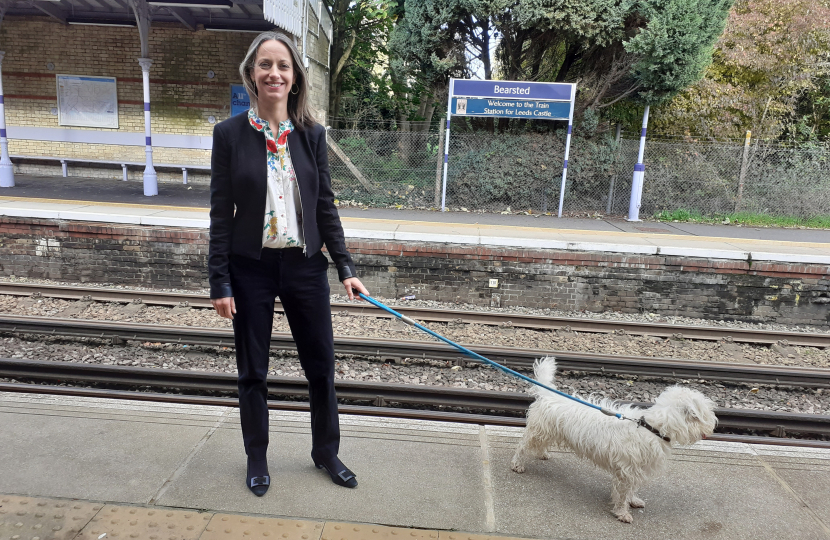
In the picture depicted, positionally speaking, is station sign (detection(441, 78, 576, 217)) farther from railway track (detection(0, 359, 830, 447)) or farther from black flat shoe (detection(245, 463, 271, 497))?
black flat shoe (detection(245, 463, 271, 497))

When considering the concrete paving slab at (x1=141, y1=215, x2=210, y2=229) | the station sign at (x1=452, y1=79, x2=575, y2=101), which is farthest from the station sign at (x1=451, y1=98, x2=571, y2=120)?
the concrete paving slab at (x1=141, y1=215, x2=210, y2=229)

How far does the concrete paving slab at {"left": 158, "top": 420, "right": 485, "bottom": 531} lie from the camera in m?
2.68

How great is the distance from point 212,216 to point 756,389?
17.4ft

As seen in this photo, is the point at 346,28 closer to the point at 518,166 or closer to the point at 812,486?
the point at 518,166

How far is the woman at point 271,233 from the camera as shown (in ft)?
8.60

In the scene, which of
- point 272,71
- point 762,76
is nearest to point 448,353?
point 272,71

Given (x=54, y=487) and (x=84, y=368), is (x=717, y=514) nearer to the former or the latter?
(x=54, y=487)

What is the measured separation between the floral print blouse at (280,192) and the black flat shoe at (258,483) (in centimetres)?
125

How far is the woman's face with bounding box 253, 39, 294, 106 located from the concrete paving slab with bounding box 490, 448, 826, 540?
7.96 ft

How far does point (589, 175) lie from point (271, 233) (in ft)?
40.2

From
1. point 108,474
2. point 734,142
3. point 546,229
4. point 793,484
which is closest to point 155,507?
Answer: point 108,474

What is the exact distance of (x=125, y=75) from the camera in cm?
1505

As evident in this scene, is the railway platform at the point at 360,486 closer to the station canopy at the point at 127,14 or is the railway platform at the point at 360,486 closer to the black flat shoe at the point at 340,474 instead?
the black flat shoe at the point at 340,474

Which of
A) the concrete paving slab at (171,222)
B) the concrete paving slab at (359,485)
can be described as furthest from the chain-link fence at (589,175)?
the concrete paving slab at (359,485)
